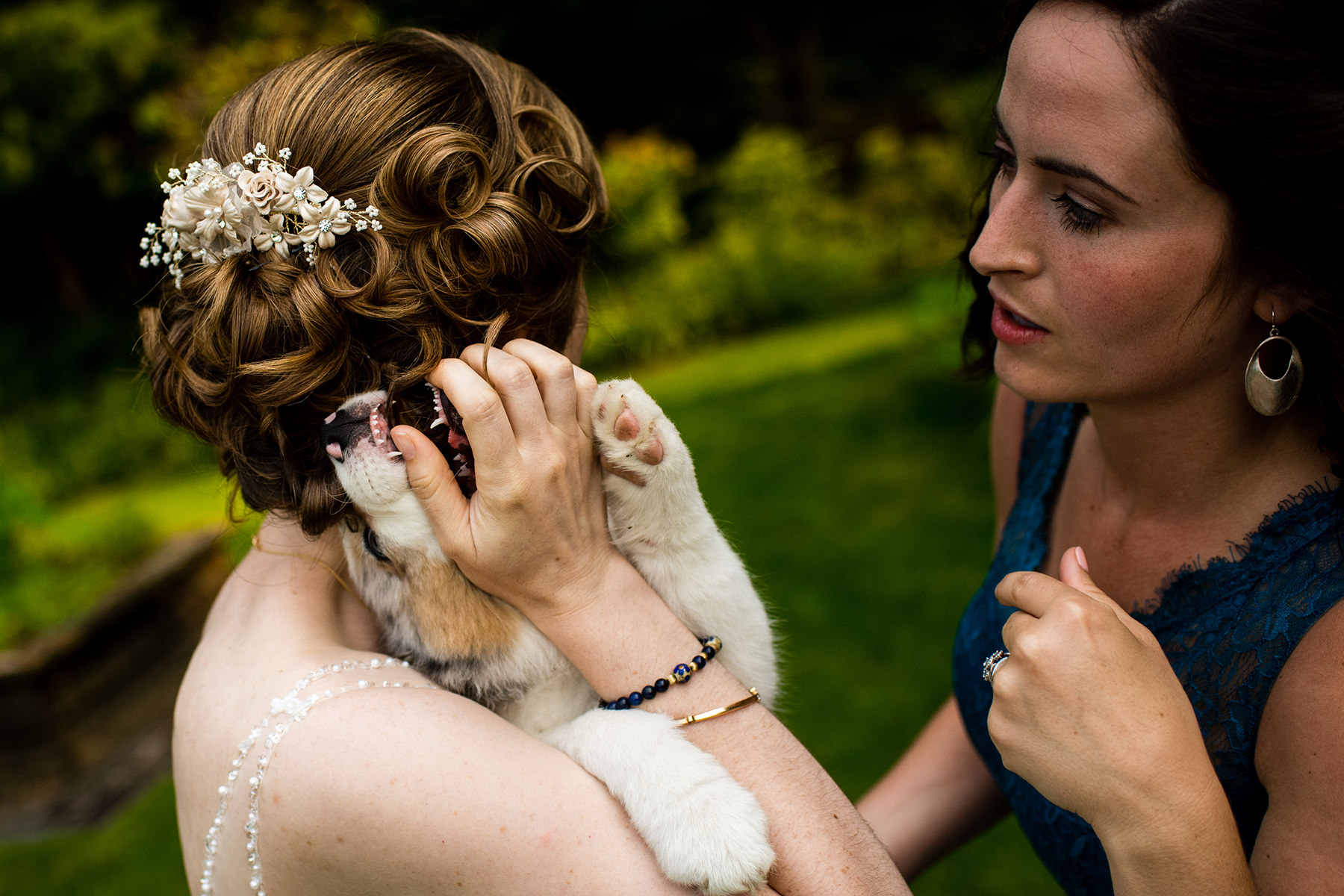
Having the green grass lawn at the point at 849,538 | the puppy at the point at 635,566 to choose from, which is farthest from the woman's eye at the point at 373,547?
the green grass lawn at the point at 849,538

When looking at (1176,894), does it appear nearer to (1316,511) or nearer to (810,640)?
(1316,511)

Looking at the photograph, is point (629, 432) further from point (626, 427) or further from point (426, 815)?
point (426, 815)

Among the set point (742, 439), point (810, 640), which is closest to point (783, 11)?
point (742, 439)

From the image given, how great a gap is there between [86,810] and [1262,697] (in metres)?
4.88

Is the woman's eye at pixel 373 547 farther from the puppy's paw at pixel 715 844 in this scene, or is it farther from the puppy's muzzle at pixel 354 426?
the puppy's paw at pixel 715 844

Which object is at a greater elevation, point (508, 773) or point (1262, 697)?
point (1262, 697)

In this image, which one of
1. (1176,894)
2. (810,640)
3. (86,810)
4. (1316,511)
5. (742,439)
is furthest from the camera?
(742,439)

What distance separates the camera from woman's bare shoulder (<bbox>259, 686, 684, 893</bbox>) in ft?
4.28

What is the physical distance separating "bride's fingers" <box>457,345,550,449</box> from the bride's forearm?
276mm

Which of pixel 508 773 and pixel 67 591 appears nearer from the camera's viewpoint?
pixel 508 773

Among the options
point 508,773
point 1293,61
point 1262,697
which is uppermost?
point 1293,61

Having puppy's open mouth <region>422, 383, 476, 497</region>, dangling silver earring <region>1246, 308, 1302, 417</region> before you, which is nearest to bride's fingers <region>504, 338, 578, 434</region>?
puppy's open mouth <region>422, 383, 476, 497</region>

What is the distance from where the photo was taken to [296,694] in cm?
142

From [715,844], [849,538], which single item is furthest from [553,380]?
[849,538]
